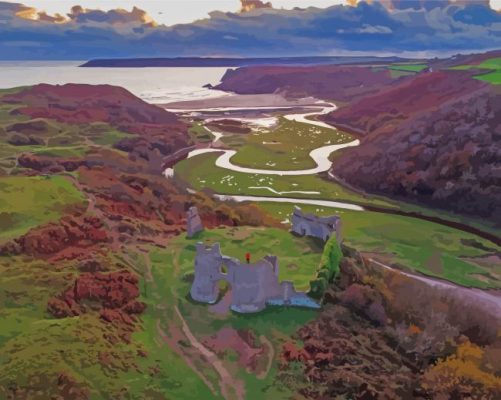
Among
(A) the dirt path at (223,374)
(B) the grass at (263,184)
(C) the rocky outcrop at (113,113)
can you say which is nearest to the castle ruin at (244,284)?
(A) the dirt path at (223,374)

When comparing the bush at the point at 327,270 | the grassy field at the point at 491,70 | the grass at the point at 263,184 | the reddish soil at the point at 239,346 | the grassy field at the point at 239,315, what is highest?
the grassy field at the point at 491,70

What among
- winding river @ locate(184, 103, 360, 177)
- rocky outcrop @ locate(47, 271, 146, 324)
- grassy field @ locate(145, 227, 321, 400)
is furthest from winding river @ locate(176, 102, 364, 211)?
rocky outcrop @ locate(47, 271, 146, 324)

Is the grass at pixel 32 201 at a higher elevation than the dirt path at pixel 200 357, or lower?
higher

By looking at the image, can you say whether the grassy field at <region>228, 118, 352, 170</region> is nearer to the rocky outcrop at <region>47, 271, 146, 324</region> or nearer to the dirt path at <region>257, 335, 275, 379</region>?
the rocky outcrop at <region>47, 271, 146, 324</region>

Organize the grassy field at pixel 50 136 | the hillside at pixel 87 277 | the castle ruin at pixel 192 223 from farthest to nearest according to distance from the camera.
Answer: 1. the grassy field at pixel 50 136
2. the castle ruin at pixel 192 223
3. the hillside at pixel 87 277

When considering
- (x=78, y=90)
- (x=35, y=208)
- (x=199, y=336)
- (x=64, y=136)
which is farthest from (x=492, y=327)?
(x=78, y=90)

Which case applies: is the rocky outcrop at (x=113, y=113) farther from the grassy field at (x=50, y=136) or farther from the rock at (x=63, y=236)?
the rock at (x=63, y=236)
